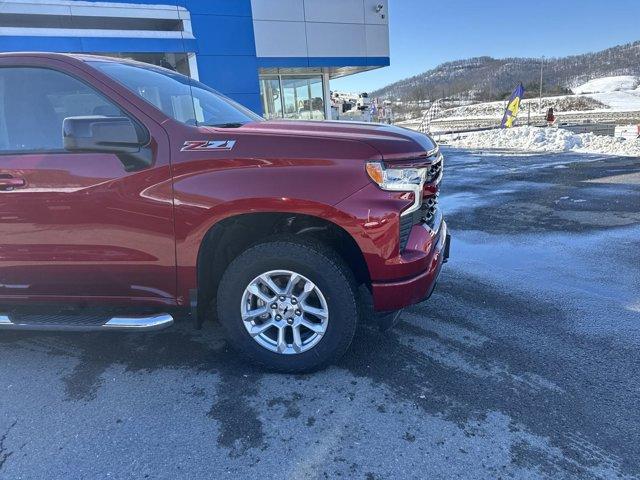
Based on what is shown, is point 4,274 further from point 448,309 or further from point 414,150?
point 448,309

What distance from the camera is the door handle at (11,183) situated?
289 cm

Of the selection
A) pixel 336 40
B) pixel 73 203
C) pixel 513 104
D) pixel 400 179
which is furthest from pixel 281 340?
pixel 513 104

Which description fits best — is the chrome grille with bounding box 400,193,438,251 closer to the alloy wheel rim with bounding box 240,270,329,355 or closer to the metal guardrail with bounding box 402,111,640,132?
the alloy wheel rim with bounding box 240,270,329,355

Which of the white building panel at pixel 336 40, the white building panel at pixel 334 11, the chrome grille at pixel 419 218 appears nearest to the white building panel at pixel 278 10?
the white building panel at pixel 334 11

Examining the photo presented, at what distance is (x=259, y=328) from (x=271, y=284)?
0.33 m

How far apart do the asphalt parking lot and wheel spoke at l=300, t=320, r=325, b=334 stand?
0.33 meters

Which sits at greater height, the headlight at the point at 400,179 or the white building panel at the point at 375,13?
the white building panel at the point at 375,13

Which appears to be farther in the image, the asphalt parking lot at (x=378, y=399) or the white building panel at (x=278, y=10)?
the white building panel at (x=278, y=10)

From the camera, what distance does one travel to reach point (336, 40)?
53.2ft

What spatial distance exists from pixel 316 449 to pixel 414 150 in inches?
71.2

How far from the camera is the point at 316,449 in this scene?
232cm

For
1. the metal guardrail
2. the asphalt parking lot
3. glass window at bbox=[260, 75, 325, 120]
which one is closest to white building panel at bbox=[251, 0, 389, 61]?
glass window at bbox=[260, 75, 325, 120]

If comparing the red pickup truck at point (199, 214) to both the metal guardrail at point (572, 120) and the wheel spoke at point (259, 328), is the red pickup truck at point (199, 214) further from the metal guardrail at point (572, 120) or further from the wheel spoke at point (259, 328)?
the metal guardrail at point (572, 120)

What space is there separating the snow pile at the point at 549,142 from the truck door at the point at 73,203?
1444 cm
